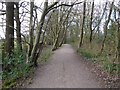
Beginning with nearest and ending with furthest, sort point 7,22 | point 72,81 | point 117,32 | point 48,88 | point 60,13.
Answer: point 48,88 < point 72,81 < point 117,32 < point 7,22 < point 60,13

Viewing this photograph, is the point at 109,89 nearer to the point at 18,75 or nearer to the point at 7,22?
the point at 18,75

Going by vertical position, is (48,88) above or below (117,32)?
below

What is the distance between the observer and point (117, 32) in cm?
471

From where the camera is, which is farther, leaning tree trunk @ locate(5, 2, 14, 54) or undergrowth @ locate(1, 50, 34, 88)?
leaning tree trunk @ locate(5, 2, 14, 54)

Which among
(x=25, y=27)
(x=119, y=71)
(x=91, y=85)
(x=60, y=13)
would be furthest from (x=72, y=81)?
(x=60, y=13)

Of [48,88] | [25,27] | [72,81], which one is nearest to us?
[48,88]

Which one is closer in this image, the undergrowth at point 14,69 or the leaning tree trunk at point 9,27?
the undergrowth at point 14,69

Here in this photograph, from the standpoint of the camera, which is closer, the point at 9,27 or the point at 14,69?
the point at 14,69

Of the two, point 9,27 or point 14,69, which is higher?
point 9,27

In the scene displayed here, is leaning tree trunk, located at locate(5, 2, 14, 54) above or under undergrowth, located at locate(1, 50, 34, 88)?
above

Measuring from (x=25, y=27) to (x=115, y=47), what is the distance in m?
6.74

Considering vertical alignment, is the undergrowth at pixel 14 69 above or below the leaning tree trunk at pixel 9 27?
below

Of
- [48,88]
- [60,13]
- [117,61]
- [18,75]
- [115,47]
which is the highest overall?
[60,13]

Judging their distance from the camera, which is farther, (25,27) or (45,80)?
(25,27)
